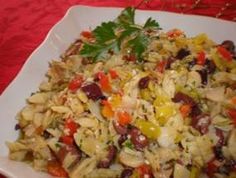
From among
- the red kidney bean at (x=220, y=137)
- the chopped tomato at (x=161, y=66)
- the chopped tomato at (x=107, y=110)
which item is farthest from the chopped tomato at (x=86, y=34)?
the red kidney bean at (x=220, y=137)

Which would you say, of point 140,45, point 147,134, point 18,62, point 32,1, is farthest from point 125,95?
point 32,1

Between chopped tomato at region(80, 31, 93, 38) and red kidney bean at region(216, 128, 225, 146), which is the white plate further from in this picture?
red kidney bean at region(216, 128, 225, 146)

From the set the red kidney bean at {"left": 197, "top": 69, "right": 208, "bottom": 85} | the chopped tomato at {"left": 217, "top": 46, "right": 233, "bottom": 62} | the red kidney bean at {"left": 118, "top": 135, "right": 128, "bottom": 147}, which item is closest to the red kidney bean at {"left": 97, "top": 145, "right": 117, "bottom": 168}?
the red kidney bean at {"left": 118, "top": 135, "right": 128, "bottom": 147}

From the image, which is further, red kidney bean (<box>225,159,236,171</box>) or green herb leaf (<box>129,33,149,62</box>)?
green herb leaf (<box>129,33,149,62</box>)

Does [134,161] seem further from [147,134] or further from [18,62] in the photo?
[18,62]

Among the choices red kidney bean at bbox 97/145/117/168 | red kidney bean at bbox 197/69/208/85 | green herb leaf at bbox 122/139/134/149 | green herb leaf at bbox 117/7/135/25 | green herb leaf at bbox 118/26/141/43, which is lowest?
red kidney bean at bbox 97/145/117/168
